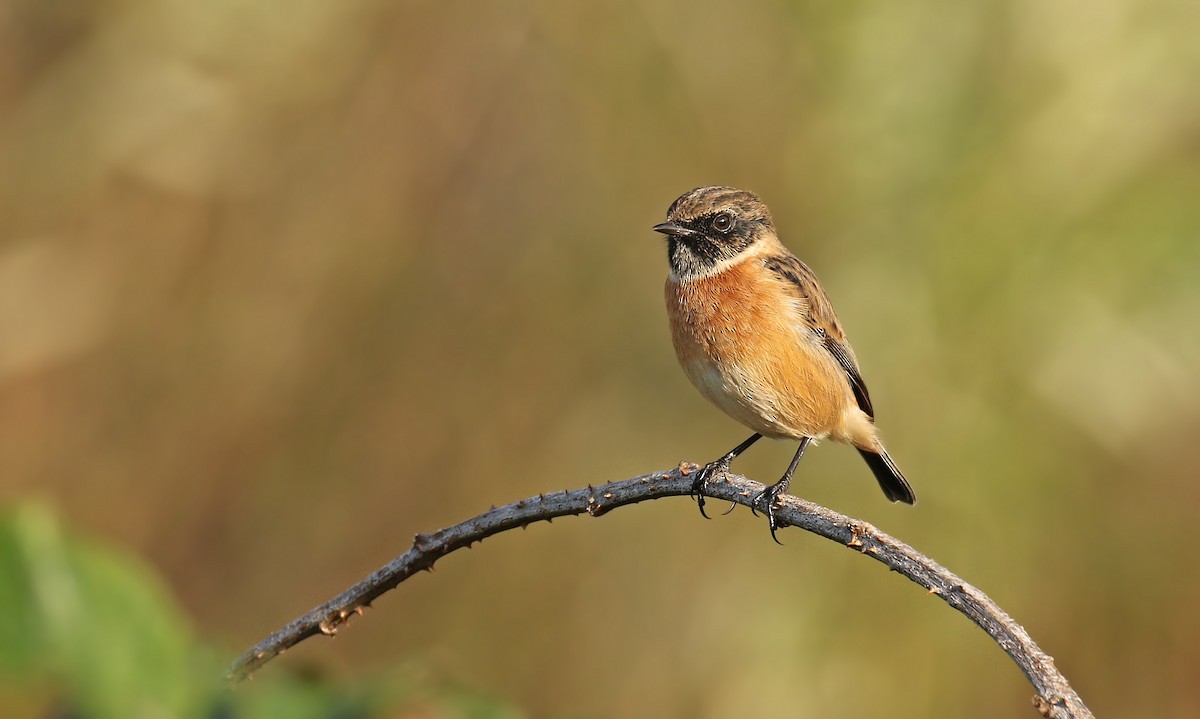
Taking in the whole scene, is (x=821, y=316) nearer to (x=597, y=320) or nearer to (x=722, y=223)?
(x=722, y=223)

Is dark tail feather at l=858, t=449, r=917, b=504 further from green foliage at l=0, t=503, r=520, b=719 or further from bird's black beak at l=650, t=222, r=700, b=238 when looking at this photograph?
green foliage at l=0, t=503, r=520, b=719

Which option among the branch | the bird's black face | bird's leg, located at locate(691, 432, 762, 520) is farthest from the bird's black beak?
the branch

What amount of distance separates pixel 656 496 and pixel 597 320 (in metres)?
3.45

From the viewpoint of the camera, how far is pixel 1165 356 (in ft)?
20.9

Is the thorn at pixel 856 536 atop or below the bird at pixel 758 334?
below

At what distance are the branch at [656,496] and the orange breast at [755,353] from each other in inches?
65.7

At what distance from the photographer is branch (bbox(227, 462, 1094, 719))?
231cm

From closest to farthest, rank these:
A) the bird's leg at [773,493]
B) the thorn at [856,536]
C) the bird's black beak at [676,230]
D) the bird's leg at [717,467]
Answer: the thorn at [856,536], the bird's leg at [773,493], the bird's leg at [717,467], the bird's black beak at [676,230]

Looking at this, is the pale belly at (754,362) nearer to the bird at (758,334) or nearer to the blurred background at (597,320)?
the bird at (758,334)

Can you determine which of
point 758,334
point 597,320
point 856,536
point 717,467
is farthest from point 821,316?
point 856,536

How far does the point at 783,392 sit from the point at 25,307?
3840 millimetres

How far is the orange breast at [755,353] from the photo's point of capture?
5.16m

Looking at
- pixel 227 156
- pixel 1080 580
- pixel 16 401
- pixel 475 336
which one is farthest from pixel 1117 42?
pixel 16 401

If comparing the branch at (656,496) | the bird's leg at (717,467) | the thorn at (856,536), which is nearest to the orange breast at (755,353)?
the bird's leg at (717,467)
